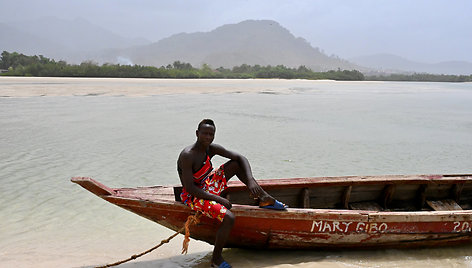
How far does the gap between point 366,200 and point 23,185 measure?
5374 mm

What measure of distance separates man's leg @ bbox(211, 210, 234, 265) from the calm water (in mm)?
329

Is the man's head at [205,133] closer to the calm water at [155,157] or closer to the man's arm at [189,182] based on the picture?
the man's arm at [189,182]

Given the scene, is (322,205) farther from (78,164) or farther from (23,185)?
(78,164)

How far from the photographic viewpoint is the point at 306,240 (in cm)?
423

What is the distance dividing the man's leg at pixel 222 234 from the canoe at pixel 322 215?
0.10 meters

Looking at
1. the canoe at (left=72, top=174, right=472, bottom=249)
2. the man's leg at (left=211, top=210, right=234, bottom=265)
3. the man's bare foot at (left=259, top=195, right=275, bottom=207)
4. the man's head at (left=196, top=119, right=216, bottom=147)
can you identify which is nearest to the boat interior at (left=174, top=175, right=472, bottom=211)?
the canoe at (left=72, top=174, right=472, bottom=249)

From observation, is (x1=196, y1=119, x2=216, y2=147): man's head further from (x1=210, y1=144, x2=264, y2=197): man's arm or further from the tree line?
the tree line

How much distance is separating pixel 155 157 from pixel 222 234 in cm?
564

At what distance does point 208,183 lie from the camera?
3990 mm

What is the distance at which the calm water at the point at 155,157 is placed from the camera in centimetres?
445

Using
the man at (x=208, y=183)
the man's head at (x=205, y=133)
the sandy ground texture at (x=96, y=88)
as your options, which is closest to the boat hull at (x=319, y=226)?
the man at (x=208, y=183)

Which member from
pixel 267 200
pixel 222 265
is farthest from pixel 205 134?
pixel 222 265

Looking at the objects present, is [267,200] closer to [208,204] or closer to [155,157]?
[208,204]

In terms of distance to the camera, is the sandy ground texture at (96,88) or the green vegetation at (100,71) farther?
the green vegetation at (100,71)
